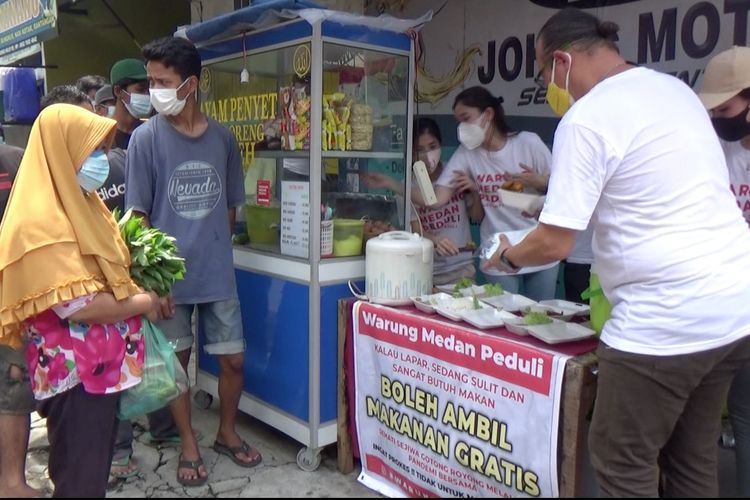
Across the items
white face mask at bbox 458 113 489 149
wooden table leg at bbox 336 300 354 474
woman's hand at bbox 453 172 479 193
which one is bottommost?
wooden table leg at bbox 336 300 354 474

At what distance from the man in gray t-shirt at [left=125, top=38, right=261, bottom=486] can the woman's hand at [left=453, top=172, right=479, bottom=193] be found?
1102 millimetres

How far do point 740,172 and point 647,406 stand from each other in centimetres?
133

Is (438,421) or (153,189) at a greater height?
(153,189)

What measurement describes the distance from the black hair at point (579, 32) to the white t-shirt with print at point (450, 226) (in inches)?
63.8

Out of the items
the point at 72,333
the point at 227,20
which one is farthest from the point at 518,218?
the point at 72,333

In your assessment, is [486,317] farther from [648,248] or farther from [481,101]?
[481,101]

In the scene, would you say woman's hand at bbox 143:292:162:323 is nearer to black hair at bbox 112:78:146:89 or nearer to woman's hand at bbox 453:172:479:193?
black hair at bbox 112:78:146:89

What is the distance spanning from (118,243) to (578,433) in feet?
5.04

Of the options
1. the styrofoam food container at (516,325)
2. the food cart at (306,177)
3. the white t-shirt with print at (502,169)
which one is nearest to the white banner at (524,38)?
the white t-shirt with print at (502,169)

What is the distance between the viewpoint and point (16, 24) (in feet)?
19.2

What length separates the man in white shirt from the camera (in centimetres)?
165

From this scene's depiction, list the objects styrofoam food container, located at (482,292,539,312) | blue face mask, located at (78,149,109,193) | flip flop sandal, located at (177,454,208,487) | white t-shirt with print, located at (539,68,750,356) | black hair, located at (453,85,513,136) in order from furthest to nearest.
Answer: black hair, located at (453,85,513,136) → flip flop sandal, located at (177,454,208,487) → styrofoam food container, located at (482,292,539,312) → blue face mask, located at (78,149,109,193) → white t-shirt with print, located at (539,68,750,356)

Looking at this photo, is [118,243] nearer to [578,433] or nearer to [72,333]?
[72,333]

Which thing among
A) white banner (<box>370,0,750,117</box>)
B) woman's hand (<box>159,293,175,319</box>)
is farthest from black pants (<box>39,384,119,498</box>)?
white banner (<box>370,0,750,117</box>)
